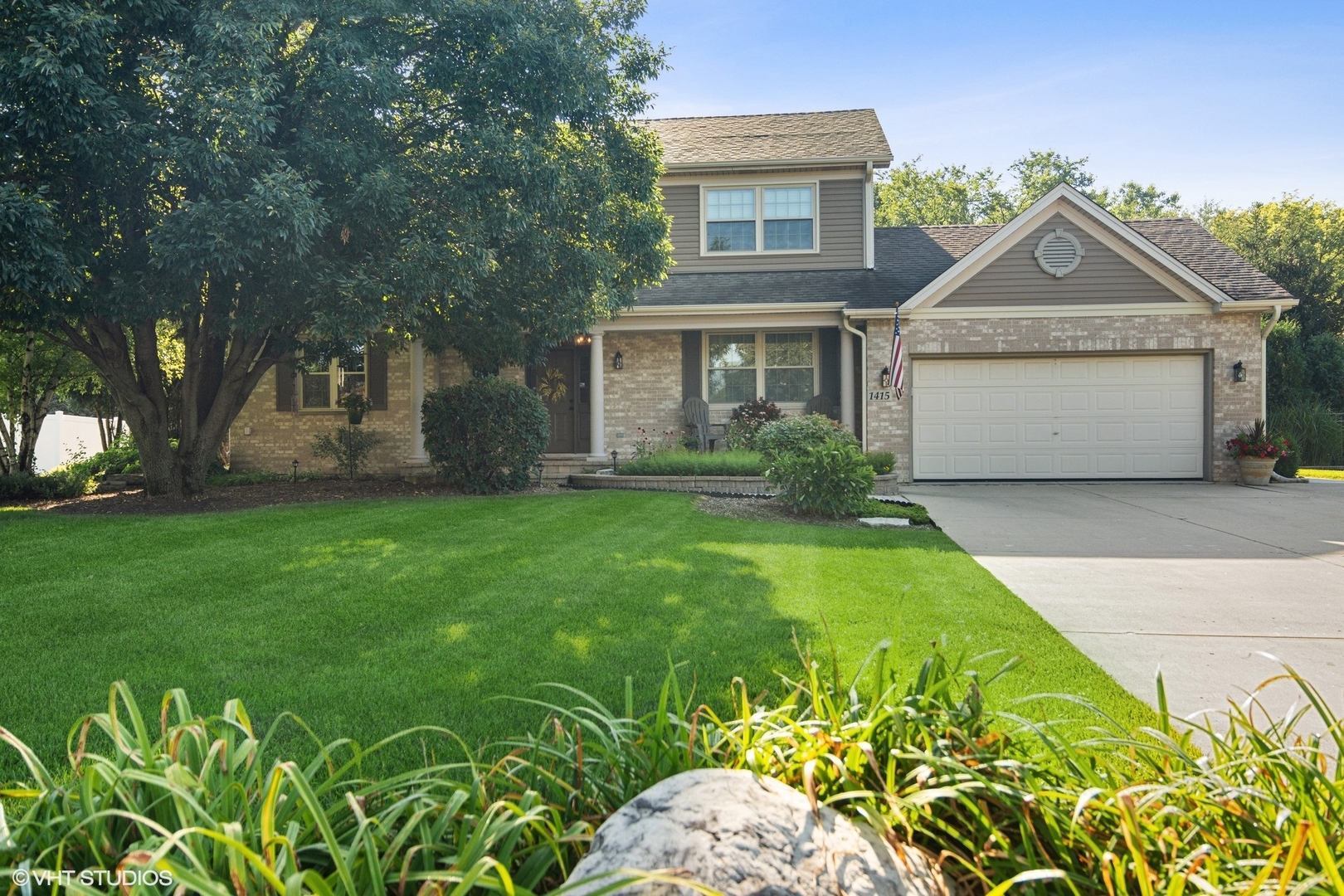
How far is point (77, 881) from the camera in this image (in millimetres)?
1377

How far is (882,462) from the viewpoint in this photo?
42.0 feet

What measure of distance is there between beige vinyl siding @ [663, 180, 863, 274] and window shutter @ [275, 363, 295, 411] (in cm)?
769

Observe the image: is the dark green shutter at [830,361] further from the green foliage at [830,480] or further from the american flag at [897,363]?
the green foliage at [830,480]

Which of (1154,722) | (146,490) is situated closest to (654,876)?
(1154,722)

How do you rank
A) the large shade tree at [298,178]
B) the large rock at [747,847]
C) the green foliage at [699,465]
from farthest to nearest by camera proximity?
1. the green foliage at [699,465]
2. the large shade tree at [298,178]
3. the large rock at [747,847]

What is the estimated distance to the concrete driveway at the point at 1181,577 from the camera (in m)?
3.97

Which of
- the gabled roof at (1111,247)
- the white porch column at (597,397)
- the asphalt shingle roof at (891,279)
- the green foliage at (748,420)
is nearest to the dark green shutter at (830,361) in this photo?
the asphalt shingle roof at (891,279)

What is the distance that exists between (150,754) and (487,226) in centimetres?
839

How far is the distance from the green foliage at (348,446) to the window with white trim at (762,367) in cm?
642

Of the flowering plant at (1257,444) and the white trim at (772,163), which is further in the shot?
the white trim at (772,163)

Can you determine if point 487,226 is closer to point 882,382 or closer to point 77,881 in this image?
point 882,382

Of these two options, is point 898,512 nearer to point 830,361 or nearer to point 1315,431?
point 830,361

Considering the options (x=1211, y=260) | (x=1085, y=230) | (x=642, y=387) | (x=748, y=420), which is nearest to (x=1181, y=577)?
(x=748, y=420)

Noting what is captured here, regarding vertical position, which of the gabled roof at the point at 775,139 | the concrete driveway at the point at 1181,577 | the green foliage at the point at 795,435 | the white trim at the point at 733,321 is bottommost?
the concrete driveway at the point at 1181,577
